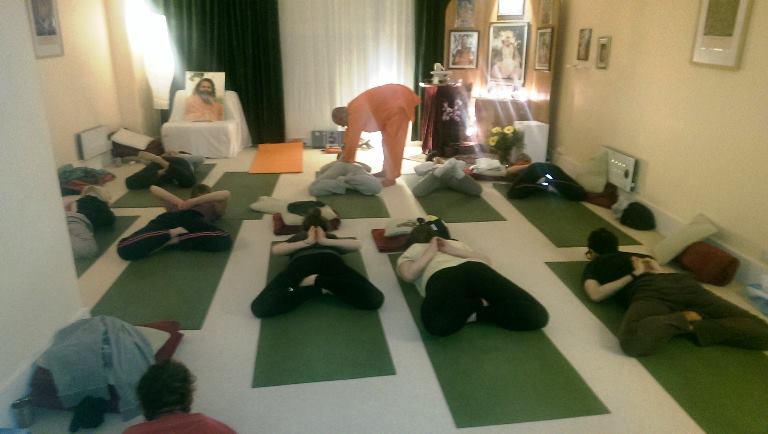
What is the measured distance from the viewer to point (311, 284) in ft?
10.9

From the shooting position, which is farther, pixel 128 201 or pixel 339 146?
pixel 339 146

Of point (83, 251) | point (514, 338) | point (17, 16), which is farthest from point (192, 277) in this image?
point (514, 338)

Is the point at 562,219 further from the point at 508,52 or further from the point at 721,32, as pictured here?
the point at 508,52

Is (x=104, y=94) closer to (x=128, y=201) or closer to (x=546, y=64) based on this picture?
(x=128, y=201)

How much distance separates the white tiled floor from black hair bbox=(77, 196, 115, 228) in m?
0.48

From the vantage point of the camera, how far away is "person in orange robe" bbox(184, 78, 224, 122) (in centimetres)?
705

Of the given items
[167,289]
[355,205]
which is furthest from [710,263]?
[167,289]

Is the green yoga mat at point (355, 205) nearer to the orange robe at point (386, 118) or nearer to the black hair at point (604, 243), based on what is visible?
the orange robe at point (386, 118)

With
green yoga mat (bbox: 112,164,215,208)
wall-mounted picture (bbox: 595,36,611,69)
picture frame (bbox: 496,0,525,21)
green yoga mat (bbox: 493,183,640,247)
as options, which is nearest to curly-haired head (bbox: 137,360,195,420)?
green yoga mat (bbox: 493,183,640,247)

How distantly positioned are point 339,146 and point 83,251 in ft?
13.3

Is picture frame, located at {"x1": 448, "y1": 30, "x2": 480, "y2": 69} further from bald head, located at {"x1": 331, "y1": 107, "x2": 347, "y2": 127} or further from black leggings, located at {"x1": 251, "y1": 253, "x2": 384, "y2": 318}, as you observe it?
black leggings, located at {"x1": 251, "y1": 253, "x2": 384, "y2": 318}

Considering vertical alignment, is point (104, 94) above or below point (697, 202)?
above

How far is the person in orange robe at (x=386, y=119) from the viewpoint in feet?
19.1

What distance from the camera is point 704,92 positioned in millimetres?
4109
